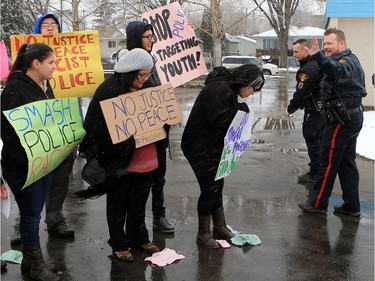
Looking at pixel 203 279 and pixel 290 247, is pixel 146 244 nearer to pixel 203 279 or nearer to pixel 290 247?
pixel 203 279

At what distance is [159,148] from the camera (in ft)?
15.3

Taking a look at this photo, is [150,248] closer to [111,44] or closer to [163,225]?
[163,225]

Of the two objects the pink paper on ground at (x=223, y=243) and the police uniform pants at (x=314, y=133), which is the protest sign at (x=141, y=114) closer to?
the pink paper on ground at (x=223, y=243)

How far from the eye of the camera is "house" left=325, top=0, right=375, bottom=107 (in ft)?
47.8

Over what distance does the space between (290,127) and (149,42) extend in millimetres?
7647

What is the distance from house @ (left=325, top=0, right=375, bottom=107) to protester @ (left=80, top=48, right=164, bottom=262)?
1154 cm

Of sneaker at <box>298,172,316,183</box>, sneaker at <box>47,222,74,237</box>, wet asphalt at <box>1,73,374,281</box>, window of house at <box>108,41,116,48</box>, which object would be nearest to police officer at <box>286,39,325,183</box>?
sneaker at <box>298,172,316,183</box>

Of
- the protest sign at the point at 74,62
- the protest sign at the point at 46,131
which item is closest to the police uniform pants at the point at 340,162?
the protest sign at the point at 74,62

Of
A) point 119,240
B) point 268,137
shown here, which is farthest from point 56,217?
point 268,137

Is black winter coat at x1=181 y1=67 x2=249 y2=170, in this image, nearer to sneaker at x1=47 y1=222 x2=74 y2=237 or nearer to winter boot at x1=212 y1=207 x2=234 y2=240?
winter boot at x1=212 y1=207 x2=234 y2=240

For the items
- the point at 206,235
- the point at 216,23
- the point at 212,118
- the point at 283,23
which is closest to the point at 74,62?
the point at 212,118

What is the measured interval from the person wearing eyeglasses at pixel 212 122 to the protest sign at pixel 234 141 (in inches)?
1.8

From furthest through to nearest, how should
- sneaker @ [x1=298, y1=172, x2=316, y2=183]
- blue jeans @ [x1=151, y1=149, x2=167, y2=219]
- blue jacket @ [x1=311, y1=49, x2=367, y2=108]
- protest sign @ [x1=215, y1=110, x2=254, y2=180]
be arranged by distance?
sneaker @ [x1=298, y1=172, x2=316, y2=183]
blue jacket @ [x1=311, y1=49, x2=367, y2=108]
blue jeans @ [x1=151, y1=149, x2=167, y2=219]
protest sign @ [x1=215, y1=110, x2=254, y2=180]

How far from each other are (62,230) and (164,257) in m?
1.13
